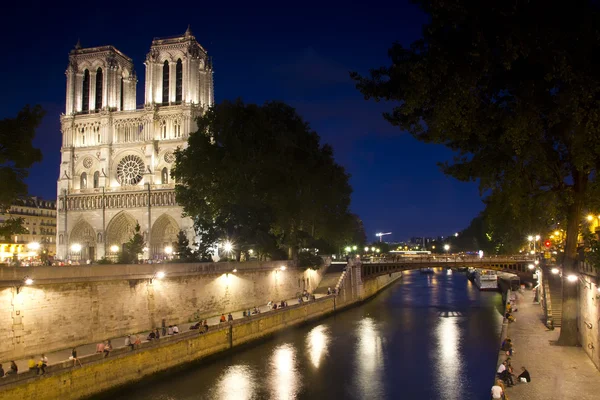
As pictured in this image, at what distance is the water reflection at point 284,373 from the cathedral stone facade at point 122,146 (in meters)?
36.8

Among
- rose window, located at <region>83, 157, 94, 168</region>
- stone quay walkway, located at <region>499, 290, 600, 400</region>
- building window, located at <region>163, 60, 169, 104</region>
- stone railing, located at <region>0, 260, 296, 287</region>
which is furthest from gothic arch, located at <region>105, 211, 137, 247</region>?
stone quay walkway, located at <region>499, 290, 600, 400</region>

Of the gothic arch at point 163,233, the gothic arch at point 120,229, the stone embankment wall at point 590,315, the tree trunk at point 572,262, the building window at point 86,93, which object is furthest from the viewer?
the building window at point 86,93

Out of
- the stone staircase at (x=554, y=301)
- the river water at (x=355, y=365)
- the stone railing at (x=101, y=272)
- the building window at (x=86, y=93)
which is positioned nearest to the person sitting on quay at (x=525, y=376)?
the river water at (x=355, y=365)

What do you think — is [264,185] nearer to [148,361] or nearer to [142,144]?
[148,361]

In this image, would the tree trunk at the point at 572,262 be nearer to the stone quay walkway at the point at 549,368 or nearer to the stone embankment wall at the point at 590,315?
the stone embankment wall at the point at 590,315

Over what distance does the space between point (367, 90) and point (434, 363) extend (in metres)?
12.6

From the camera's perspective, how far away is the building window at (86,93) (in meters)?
69.2

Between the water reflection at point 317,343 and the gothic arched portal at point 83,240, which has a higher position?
the gothic arched portal at point 83,240

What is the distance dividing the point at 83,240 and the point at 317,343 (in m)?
44.8

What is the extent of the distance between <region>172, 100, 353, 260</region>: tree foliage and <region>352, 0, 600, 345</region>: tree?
18986 mm

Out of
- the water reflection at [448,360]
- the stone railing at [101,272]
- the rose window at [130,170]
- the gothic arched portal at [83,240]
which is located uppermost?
the rose window at [130,170]

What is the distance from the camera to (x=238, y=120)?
41.3m

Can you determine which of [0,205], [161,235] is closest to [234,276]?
[0,205]

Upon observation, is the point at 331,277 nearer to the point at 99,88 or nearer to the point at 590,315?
the point at 590,315
